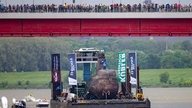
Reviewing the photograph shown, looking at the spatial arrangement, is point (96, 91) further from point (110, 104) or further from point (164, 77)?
point (164, 77)

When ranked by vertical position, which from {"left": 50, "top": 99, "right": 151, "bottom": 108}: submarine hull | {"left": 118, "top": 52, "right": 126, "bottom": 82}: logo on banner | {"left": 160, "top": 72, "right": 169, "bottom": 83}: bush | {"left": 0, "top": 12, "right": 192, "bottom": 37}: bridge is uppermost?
{"left": 0, "top": 12, "right": 192, "bottom": 37}: bridge

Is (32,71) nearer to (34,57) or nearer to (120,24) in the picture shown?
(34,57)


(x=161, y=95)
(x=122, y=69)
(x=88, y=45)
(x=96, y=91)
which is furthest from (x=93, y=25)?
(x=88, y=45)

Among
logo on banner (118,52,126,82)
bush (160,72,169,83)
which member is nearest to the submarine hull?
logo on banner (118,52,126,82)

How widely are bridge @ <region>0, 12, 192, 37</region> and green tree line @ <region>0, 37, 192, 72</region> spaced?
1985 inches

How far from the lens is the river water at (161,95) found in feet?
327

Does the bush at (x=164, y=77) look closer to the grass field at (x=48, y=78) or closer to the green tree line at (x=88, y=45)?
the grass field at (x=48, y=78)

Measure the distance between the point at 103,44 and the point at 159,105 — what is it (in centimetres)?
4457

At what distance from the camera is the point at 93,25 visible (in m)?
77.7

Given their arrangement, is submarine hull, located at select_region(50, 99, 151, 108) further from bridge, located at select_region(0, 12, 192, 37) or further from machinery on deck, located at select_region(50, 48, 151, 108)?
bridge, located at select_region(0, 12, 192, 37)

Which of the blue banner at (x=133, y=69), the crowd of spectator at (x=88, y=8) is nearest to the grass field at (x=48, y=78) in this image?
Answer: the blue banner at (x=133, y=69)

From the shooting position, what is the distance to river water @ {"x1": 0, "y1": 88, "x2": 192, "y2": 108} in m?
99.6

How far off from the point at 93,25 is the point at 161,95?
131 feet

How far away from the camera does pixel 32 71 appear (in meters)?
134
